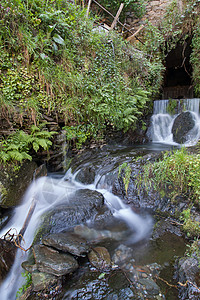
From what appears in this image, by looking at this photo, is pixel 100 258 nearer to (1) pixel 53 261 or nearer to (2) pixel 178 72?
(1) pixel 53 261

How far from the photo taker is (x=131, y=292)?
6.80 ft

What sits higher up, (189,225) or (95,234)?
(189,225)

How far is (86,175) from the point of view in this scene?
5.16 m

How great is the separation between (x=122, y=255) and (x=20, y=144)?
11.4 ft

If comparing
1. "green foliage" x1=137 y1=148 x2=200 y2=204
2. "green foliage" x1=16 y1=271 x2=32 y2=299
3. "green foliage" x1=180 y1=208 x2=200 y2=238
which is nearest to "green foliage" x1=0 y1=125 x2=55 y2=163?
"green foliage" x1=16 y1=271 x2=32 y2=299

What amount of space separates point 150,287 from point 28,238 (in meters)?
2.31

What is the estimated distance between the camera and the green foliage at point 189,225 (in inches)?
116

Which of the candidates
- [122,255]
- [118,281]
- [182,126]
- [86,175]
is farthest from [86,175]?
[182,126]

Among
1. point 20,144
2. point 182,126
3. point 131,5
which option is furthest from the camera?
point 131,5

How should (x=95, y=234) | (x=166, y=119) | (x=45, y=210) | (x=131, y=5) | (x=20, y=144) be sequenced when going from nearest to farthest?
(x=95, y=234) → (x=45, y=210) → (x=20, y=144) → (x=166, y=119) → (x=131, y=5)

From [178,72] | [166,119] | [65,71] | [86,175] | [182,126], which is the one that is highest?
[178,72]

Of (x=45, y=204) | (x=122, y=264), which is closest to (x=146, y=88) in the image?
(x=45, y=204)

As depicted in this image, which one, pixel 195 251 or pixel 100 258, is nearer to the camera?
pixel 195 251

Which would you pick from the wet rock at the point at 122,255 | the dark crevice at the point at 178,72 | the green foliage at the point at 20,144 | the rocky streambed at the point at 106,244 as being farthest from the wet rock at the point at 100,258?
the dark crevice at the point at 178,72
